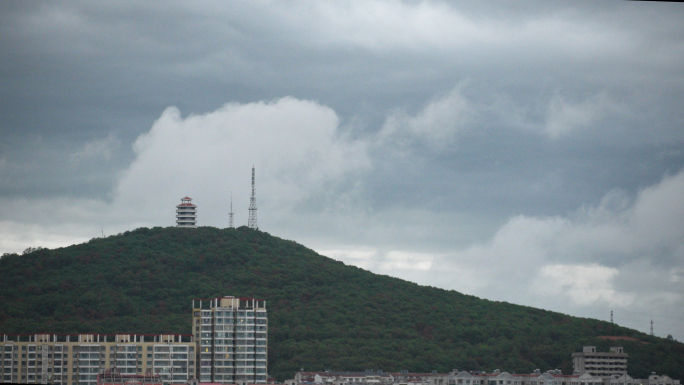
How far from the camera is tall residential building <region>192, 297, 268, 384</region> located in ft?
172

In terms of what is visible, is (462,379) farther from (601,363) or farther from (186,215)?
(186,215)

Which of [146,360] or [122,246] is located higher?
[122,246]

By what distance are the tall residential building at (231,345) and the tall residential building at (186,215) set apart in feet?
126

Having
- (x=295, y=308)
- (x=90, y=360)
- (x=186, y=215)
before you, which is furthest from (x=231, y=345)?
(x=186, y=215)

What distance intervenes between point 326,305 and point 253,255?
Answer: 13.2 metres

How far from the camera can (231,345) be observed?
53.0 meters

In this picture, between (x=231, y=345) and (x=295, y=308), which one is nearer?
(x=231, y=345)

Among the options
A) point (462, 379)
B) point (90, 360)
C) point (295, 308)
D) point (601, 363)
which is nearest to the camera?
point (90, 360)

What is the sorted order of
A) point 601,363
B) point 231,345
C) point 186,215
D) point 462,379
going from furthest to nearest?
point 186,215
point 601,363
point 462,379
point 231,345

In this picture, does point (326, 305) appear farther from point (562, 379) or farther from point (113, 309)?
point (562, 379)

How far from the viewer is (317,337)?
223 feet

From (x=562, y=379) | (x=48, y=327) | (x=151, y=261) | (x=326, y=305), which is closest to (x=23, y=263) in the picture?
(x=151, y=261)

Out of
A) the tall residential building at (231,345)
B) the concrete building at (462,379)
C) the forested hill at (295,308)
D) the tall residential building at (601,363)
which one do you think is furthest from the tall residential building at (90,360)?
the tall residential building at (601,363)

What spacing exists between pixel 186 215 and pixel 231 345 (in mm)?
40138
